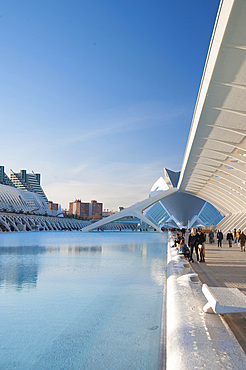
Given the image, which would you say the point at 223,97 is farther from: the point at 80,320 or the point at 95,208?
the point at 95,208

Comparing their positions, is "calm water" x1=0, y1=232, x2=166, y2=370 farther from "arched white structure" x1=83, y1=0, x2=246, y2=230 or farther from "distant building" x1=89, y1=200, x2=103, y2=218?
"distant building" x1=89, y1=200, x2=103, y2=218

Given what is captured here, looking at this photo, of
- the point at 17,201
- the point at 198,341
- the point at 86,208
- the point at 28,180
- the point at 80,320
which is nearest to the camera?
the point at 198,341

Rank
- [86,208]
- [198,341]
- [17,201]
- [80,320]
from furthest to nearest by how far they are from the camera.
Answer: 1. [86,208]
2. [17,201]
3. [80,320]
4. [198,341]

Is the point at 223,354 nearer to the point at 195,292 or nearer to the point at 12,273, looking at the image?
the point at 195,292

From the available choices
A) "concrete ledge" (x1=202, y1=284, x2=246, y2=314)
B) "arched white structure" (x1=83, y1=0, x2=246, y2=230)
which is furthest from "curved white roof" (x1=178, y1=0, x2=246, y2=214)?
"concrete ledge" (x1=202, y1=284, x2=246, y2=314)

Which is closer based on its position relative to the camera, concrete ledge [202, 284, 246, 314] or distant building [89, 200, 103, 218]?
concrete ledge [202, 284, 246, 314]

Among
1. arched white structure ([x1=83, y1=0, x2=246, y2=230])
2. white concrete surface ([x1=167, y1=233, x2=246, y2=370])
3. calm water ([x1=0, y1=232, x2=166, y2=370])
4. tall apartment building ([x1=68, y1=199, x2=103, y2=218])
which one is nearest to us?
white concrete surface ([x1=167, y1=233, x2=246, y2=370])

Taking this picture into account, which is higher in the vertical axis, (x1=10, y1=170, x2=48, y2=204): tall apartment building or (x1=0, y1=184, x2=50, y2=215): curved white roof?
(x1=10, y1=170, x2=48, y2=204): tall apartment building

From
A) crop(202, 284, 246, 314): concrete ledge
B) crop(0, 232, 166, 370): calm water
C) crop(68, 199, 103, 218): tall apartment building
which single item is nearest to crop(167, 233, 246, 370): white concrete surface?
crop(202, 284, 246, 314): concrete ledge

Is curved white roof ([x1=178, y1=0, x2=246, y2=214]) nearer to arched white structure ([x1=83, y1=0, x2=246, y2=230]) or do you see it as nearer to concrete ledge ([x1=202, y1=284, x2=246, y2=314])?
arched white structure ([x1=83, y1=0, x2=246, y2=230])

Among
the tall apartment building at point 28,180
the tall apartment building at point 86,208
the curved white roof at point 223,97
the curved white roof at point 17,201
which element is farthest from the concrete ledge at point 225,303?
the tall apartment building at point 86,208

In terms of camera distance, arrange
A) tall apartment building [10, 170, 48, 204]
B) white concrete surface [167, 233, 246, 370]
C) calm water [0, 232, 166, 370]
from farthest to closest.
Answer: tall apartment building [10, 170, 48, 204] < calm water [0, 232, 166, 370] < white concrete surface [167, 233, 246, 370]

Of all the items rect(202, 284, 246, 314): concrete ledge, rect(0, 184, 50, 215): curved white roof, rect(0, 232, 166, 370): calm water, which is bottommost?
rect(0, 232, 166, 370): calm water

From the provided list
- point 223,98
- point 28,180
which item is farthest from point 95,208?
point 223,98
